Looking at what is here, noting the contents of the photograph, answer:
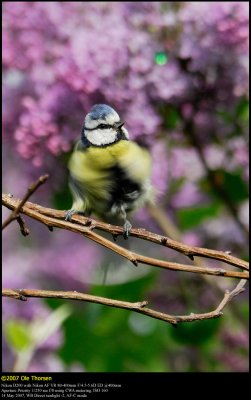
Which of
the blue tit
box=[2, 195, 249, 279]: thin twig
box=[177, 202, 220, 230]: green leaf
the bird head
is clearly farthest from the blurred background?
box=[2, 195, 249, 279]: thin twig

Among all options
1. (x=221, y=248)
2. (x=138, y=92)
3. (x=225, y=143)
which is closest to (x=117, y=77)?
(x=138, y=92)

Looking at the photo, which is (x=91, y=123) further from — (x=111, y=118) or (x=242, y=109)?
(x=242, y=109)

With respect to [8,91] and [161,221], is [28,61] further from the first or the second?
[161,221]

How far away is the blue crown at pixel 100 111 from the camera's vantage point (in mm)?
618

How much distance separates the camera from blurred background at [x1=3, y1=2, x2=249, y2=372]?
45.9 inches

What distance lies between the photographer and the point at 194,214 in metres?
1.34

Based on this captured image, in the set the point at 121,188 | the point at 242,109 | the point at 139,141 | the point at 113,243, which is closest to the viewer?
the point at 113,243

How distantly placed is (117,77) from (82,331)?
0.52 meters

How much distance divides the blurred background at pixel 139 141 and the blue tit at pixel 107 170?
0.90 feet

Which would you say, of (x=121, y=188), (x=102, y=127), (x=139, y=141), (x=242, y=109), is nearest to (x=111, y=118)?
(x=102, y=127)

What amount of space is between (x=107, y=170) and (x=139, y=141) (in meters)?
0.49

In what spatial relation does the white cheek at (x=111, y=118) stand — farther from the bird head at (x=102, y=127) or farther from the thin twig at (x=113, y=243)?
the thin twig at (x=113, y=243)

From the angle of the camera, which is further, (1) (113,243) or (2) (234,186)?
(2) (234,186)

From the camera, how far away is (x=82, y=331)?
1440 millimetres
